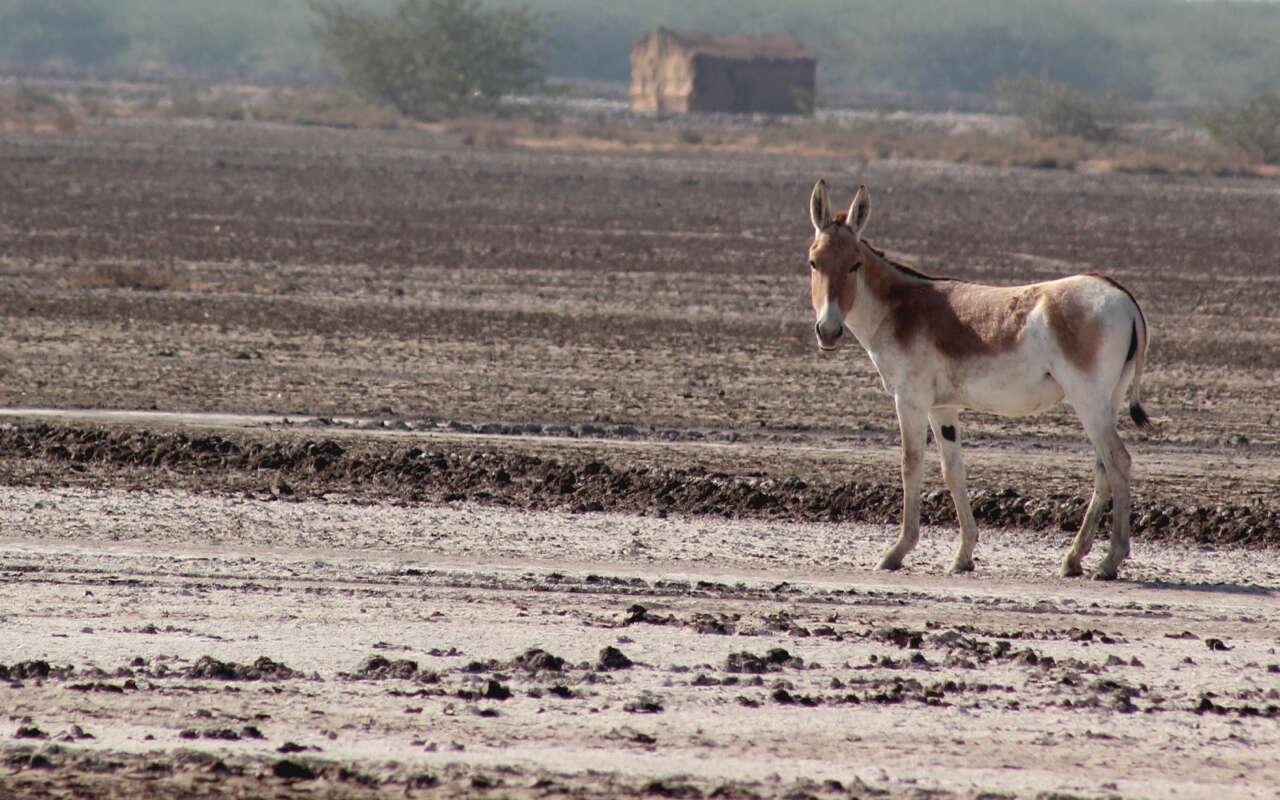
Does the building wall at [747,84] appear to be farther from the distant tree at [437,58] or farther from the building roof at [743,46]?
the distant tree at [437,58]

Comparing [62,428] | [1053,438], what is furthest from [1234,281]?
[62,428]

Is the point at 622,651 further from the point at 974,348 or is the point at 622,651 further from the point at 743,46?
the point at 743,46

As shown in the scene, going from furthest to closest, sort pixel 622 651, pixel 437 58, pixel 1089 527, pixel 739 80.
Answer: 1. pixel 739 80
2. pixel 437 58
3. pixel 1089 527
4. pixel 622 651

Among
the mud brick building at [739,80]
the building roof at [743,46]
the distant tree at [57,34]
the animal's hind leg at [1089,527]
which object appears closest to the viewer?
the animal's hind leg at [1089,527]

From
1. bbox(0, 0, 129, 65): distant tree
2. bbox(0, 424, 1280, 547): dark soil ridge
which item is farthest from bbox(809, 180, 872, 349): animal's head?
bbox(0, 0, 129, 65): distant tree

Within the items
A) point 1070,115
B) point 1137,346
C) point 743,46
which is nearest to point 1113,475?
point 1137,346

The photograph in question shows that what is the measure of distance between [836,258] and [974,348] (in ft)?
3.09

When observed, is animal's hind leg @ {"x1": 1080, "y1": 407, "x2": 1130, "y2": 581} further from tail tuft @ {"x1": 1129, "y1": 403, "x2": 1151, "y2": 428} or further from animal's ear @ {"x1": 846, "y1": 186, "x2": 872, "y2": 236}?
animal's ear @ {"x1": 846, "y1": 186, "x2": 872, "y2": 236}

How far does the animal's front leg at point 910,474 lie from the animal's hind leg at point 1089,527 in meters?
0.88

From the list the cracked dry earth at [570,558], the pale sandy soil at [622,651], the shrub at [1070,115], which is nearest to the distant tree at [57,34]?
the shrub at [1070,115]

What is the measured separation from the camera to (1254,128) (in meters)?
56.8

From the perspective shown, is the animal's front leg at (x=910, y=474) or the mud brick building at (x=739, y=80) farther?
the mud brick building at (x=739, y=80)

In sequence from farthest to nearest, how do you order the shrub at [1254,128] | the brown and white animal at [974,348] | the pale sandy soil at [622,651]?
the shrub at [1254,128] < the brown and white animal at [974,348] < the pale sandy soil at [622,651]

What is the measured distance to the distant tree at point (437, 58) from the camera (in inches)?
3051
